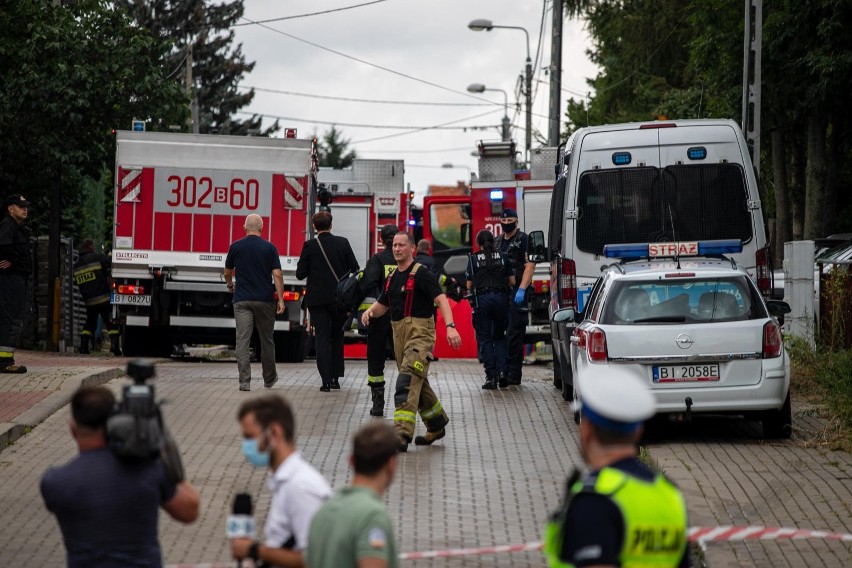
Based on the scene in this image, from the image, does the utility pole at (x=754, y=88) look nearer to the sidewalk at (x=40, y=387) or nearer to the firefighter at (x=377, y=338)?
the firefighter at (x=377, y=338)

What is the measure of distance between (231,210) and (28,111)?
4539 millimetres

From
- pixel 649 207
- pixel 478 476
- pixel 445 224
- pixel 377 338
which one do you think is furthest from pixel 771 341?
pixel 445 224

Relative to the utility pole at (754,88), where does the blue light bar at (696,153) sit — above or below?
below

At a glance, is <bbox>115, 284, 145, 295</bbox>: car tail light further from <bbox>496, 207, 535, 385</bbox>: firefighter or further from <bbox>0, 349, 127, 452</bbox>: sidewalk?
<bbox>496, 207, 535, 385</bbox>: firefighter

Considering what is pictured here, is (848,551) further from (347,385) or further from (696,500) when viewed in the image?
Result: (347,385)

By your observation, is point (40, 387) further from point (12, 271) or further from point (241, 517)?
point (241, 517)

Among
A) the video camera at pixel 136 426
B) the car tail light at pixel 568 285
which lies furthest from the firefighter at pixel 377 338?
the video camera at pixel 136 426

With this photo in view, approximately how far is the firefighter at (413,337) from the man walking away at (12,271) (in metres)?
5.11

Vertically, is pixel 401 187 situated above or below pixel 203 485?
above

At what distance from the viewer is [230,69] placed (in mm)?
63812

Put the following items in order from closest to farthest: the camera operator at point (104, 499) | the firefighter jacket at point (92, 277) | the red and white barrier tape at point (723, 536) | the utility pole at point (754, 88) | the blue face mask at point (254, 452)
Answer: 1. the blue face mask at point (254, 452)
2. the camera operator at point (104, 499)
3. the red and white barrier tape at point (723, 536)
4. the utility pole at point (754, 88)
5. the firefighter jacket at point (92, 277)

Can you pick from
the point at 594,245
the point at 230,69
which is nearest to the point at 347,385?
the point at 594,245

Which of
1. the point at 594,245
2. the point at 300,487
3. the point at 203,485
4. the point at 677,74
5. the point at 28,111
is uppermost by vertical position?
the point at 677,74

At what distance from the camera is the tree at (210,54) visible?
59125 millimetres
